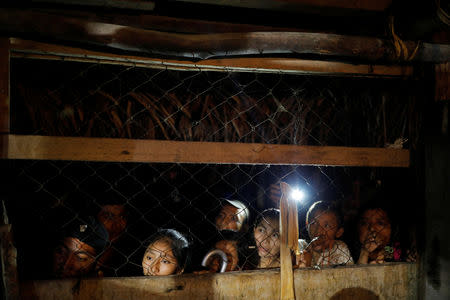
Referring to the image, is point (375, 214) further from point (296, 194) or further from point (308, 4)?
point (308, 4)

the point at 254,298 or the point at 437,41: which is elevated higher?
the point at 437,41

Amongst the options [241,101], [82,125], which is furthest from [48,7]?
[241,101]

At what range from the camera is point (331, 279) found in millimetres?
1314

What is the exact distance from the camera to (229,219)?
5.61 ft

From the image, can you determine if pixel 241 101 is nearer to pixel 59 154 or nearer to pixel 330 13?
pixel 330 13

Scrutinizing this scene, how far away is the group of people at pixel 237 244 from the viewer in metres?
1.35

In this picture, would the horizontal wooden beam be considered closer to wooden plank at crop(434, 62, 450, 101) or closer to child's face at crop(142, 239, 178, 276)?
wooden plank at crop(434, 62, 450, 101)

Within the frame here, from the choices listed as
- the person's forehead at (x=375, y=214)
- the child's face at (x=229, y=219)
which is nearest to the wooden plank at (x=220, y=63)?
the person's forehead at (x=375, y=214)

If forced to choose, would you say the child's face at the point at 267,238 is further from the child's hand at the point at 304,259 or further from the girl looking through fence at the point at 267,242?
the child's hand at the point at 304,259

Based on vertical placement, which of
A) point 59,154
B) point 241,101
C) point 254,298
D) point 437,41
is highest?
point 437,41

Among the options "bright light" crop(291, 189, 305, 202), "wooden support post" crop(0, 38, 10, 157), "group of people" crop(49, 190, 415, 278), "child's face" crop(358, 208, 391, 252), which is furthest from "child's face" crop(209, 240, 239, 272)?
"wooden support post" crop(0, 38, 10, 157)

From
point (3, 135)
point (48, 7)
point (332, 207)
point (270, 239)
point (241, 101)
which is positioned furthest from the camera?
point (332, 207)

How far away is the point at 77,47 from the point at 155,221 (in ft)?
3.77

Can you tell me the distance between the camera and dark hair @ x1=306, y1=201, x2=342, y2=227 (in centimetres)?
171
